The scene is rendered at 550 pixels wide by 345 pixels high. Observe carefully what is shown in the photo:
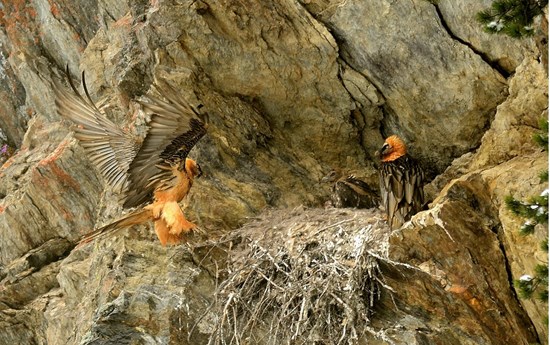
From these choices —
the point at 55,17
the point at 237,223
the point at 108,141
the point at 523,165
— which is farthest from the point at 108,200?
the point at 523,165

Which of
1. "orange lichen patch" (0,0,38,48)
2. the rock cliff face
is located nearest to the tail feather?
the rock cliff face

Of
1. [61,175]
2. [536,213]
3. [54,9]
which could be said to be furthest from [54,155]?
[536,213]

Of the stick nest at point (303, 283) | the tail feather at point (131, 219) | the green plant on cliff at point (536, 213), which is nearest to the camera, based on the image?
the green plant on cliff at point (536, 213)

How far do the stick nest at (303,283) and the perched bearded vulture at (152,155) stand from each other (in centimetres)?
75

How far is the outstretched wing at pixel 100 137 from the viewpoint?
10.9 metres

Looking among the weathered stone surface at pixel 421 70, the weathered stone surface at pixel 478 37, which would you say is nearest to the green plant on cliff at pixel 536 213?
the weathered stone surface at pixel 478 37

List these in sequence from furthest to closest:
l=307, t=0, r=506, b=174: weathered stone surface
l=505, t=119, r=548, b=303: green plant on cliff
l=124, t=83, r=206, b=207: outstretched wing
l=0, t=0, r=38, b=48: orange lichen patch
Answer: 1. l=0, t=0, r=38, b=48: orange lichen patch
2. l=307, t=0, r=506, b=174: weathered stone surface
3. l=124, t=83, r=206, b=207: outstretched wing
4. l=505, t=119, r=548, b=303: green plant on cliff

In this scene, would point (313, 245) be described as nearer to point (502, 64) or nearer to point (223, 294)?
point (223, 294)

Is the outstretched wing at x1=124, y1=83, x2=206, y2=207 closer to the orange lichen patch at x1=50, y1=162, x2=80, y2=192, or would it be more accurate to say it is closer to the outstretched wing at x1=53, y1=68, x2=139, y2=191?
the outstretched wing at x1=53, y1=68, x2=139, y2=191

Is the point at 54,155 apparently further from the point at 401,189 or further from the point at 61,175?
the point at 401,189

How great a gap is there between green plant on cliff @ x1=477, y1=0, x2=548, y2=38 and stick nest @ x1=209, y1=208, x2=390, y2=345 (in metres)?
2.60

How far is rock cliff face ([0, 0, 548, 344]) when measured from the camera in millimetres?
8352

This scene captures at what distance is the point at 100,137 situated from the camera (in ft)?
36.0

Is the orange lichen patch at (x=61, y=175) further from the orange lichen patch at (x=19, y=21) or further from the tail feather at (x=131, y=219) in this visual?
the orange lichen patch at (x=19, y=21)
